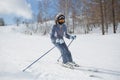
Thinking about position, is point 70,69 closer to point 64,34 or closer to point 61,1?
point 64,34

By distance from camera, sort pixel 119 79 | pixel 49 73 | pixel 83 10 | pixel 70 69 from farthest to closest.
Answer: pixel 83 10 < pixel 70 69 < pixel 49 73 < pixel 119 79

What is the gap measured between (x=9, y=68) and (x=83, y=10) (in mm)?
32885

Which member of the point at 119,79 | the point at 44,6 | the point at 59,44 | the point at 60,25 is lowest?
the point at 119,79

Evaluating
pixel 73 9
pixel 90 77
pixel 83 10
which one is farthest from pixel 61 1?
pixel 90 77

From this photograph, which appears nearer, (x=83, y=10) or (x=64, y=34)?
(x=64, y=34)

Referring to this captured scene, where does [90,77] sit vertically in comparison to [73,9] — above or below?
below

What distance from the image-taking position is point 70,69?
583 centimetres

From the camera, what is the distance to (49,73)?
16.9ft

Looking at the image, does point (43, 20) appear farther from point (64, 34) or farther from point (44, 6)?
point (64, 34)

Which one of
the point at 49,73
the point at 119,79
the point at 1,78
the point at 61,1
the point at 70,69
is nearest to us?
the point at 1,78

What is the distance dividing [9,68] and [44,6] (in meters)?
30.9

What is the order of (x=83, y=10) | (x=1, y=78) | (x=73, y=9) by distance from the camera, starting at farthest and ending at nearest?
(x=83, y=10)
(x=73, y=9)
(x=1, y=78)

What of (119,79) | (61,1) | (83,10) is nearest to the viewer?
(119,79)

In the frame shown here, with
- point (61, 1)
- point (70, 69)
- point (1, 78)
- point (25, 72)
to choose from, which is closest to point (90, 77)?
point (70, 69)
